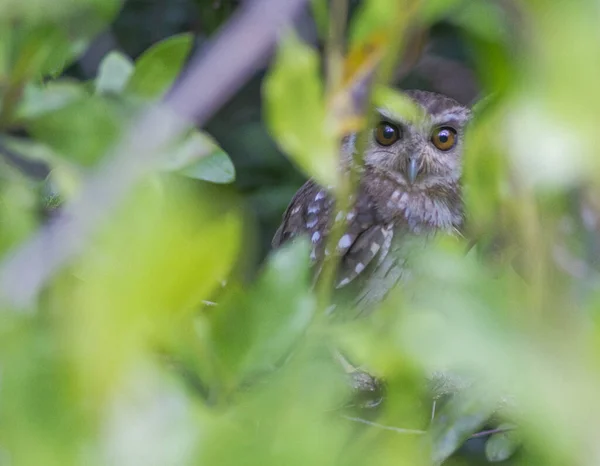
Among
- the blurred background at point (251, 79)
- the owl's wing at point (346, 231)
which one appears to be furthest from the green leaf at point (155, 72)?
the blurred background at point (251, 79)

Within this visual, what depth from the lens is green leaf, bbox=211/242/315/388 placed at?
1.51 ft

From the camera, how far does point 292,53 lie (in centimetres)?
46

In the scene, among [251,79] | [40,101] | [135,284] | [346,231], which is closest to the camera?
[135,284]

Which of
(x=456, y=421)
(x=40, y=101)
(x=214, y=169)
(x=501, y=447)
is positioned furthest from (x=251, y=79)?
(x=456, y=421)

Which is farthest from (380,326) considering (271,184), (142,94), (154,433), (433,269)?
(271,184)

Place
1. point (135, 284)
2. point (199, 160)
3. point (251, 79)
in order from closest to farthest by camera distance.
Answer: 1. point (135, 284)
2. point (199, 160)
3. point (251, 79)

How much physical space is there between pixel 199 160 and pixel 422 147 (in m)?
1.23

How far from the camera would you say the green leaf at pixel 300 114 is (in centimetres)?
45

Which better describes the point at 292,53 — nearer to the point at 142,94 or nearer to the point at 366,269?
the point at 142,94

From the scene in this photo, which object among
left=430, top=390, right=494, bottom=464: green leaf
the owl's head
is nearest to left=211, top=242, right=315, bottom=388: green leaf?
left=430, top=390, right=494, bottom=464: green leaf

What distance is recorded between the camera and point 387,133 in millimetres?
1946

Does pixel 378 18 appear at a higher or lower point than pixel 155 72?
higher

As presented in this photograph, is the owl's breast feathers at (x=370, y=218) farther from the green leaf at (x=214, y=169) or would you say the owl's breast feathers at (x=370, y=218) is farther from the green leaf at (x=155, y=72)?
A: the green leaf at (x=155, y=72)

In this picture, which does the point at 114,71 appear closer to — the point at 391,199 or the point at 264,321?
the point at 264,321
